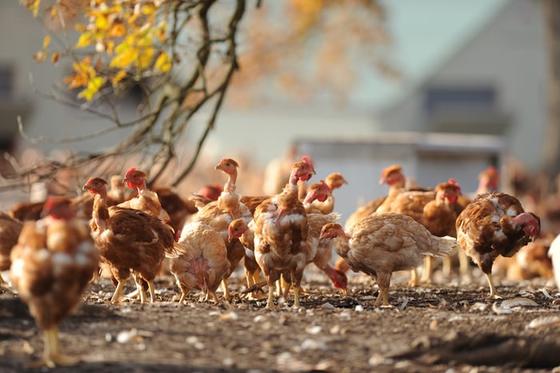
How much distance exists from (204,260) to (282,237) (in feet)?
2.76

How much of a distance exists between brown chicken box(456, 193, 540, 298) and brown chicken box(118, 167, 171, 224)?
8.80ft

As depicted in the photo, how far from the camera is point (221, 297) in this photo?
411 inches

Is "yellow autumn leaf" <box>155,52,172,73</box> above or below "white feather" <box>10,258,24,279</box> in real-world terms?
above

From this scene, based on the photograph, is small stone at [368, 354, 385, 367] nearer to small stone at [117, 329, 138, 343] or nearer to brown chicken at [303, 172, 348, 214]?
small stone at [117, 329, 138, 343]

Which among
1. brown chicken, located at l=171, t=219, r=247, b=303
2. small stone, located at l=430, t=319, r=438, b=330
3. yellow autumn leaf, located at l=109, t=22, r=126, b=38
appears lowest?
small stone, located at l=430, t=319, r=438, b=330

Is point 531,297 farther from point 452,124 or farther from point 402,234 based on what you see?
point 452,124

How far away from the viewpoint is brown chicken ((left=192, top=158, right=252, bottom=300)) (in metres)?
10.4

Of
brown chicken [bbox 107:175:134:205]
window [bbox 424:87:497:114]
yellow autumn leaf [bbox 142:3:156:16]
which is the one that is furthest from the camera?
window [bbox 424:87:497:114]

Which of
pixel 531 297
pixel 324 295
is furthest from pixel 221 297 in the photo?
pixel 531 297

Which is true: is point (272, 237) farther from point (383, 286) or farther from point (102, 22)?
point (102, 22)

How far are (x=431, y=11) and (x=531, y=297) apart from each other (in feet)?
133

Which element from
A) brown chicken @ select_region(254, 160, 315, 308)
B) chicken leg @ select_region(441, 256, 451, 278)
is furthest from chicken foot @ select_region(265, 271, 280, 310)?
chicken leg @ select_region(441, 256, 451, 278)

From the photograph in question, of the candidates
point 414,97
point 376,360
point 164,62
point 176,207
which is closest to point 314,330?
point 376,360

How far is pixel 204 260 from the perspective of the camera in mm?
9977
